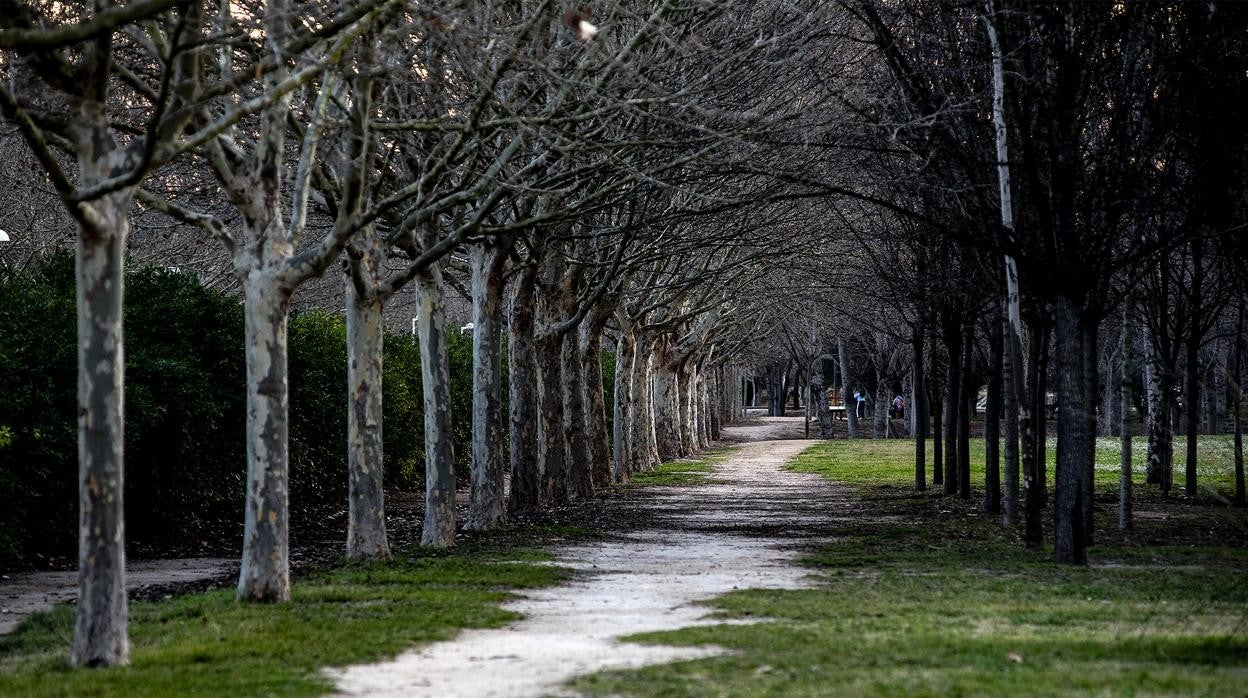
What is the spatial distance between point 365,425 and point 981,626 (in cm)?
719

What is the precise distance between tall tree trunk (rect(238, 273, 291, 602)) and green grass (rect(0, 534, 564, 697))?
26 cm

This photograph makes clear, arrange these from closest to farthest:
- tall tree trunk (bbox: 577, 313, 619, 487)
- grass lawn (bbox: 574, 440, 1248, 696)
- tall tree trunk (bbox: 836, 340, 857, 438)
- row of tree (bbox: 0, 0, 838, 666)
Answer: grass lawn (bbox: 574, 440, 1248, 696) → row of tree (bbox: 0, 0, 838, 666) → tall tree trunk (bbox: 577, 313, 619, 487) → tall tree trunk (bbox: 836, 340, 857, 438)

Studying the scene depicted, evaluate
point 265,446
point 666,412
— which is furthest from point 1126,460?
point 666,412

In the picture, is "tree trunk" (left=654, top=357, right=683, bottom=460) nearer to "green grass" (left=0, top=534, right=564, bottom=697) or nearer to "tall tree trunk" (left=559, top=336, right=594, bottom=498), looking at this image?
"tall tree trunk" (left=559, top=336, right=594, bottom=498)

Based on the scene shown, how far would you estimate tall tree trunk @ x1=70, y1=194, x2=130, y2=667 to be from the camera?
335 inches

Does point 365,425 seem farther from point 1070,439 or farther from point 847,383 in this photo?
point 847,383

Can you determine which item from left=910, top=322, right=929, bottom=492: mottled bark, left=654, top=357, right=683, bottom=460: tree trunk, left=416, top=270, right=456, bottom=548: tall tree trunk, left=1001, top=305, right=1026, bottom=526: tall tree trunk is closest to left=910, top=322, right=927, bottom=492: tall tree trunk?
left=910, top=322, right=929, bottom=492: mottled bark

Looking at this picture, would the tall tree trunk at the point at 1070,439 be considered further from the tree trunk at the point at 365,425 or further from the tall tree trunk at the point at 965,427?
the tall tree trunk at the point at 965,427

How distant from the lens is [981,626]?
33.1 feet

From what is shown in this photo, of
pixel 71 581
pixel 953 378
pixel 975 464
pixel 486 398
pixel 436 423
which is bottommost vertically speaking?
pixel 975 464

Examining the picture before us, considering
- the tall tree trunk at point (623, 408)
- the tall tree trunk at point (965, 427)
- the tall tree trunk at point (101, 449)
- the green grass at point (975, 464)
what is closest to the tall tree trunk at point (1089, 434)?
the tall tree trunk at point (965, 427)

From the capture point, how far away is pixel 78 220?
8.46 metres

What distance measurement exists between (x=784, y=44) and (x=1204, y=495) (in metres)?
15.2

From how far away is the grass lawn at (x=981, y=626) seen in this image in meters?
7.52
